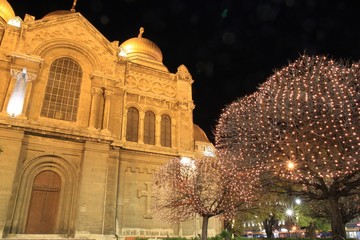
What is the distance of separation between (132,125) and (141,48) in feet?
44.9

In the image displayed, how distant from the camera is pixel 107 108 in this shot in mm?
26141

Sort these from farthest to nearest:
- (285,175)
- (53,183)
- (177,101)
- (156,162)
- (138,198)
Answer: (177,101) < (156,162) < (138,198) < (53,183) < (285,175)

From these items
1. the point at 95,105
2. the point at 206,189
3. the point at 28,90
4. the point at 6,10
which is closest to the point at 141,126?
the point at 95,105

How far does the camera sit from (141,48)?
38219mm

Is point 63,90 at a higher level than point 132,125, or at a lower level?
higher

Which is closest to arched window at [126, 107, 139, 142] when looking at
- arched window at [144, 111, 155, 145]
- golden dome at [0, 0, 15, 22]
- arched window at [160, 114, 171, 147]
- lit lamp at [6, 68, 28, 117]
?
arched window at [144, 111, 155, 145]

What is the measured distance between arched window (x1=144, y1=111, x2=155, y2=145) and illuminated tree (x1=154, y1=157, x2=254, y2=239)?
7.39m

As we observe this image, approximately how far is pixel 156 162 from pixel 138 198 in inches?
141

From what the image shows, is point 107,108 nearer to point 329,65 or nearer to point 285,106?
point 285,106

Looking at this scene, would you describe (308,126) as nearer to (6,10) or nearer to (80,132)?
(80,132)

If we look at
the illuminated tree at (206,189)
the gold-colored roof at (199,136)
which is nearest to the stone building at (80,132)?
the illuminated tree at (206,189)

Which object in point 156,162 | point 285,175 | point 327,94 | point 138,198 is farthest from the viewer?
point 156,162

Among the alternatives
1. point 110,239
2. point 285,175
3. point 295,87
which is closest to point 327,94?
point 295,87

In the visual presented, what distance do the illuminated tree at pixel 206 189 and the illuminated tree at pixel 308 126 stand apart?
1.43 meters
